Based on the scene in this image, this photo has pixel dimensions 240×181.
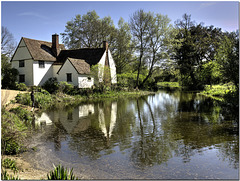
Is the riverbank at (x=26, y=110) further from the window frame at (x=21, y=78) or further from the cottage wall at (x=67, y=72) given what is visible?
the window frame at (x=21, y=78)

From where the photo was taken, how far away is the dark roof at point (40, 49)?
31.0m

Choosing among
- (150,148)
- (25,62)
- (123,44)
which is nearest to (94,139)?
(150,148)

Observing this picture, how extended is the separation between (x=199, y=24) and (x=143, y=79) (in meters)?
15.4

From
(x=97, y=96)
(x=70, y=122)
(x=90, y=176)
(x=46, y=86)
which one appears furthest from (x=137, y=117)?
(x=46, y=86)

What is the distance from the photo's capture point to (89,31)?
40.4 metres

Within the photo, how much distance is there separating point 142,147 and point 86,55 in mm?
27037

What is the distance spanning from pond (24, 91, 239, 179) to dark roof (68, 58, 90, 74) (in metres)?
16.4

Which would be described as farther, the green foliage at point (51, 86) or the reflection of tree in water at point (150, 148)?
the green foliage at point (51, 86)

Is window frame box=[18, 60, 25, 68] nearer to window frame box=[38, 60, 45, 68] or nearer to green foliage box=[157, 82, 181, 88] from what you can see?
window frame box=[38, 60, 45, 68]

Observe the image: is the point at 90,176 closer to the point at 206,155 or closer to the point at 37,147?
the point at 37,147

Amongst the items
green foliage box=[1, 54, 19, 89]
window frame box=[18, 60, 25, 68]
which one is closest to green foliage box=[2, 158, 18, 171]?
green foliage box=[1, 54, 19, 89]

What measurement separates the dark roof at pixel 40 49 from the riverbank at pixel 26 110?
23.6 feet

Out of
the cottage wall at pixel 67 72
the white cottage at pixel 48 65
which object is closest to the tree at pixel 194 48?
the white cottage at pixel 48 65

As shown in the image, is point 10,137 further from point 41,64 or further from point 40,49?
point 40,49
